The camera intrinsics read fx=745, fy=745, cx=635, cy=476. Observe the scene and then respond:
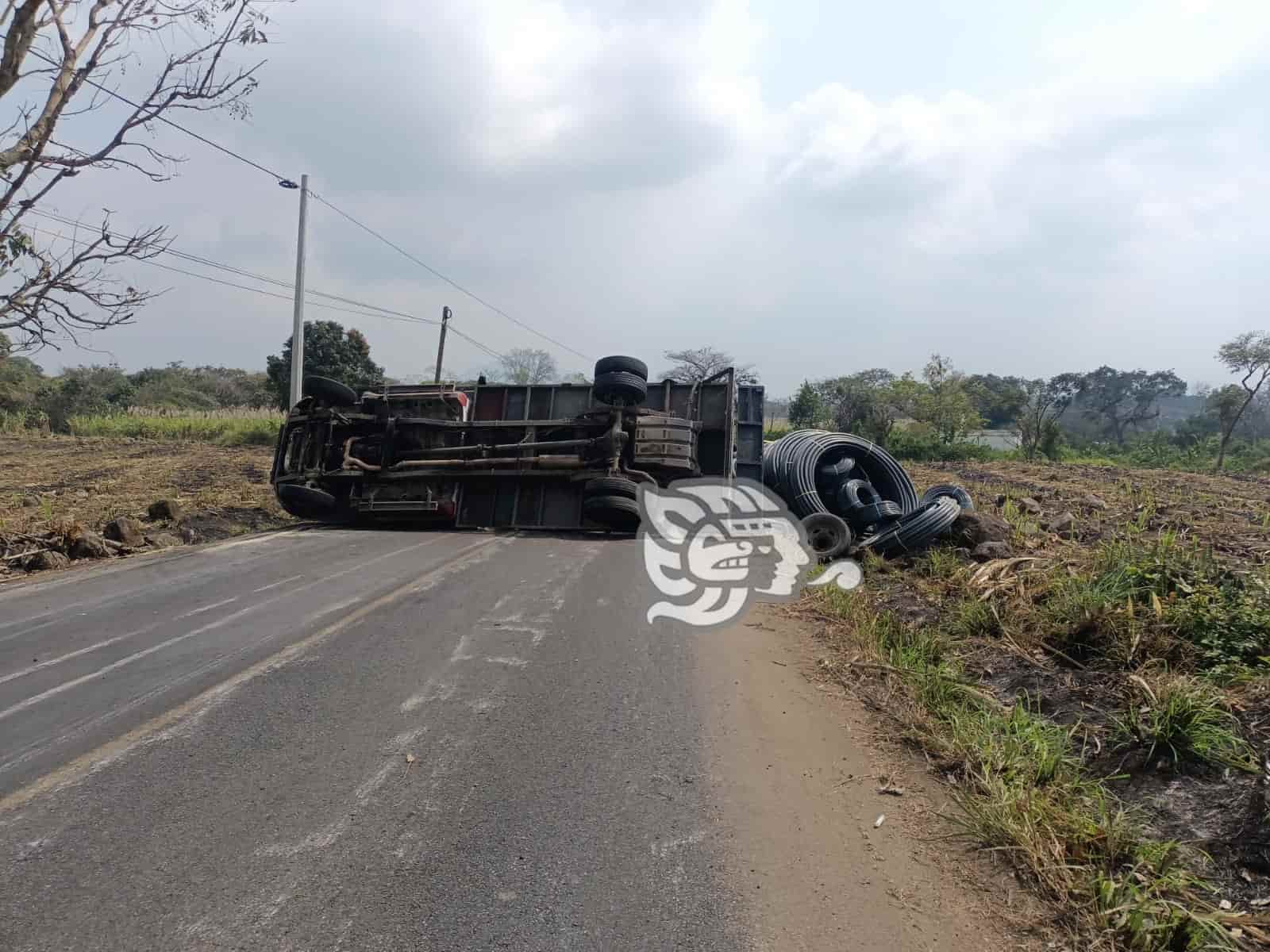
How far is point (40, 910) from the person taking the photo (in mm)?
2273

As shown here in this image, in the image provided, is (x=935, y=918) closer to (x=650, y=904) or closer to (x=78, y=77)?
(x=650, y=904)

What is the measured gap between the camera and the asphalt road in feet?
7.54

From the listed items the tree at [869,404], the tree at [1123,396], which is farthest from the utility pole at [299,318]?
the tree at [1123,396]

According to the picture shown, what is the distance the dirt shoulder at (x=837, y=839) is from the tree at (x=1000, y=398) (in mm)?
43415

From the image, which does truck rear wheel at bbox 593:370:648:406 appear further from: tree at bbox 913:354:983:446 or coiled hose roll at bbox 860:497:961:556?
tree at bbox 913:354:983:446

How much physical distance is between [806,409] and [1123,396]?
3443 centimetres

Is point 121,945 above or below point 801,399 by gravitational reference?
below

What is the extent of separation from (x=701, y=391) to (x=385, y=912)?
983 cm

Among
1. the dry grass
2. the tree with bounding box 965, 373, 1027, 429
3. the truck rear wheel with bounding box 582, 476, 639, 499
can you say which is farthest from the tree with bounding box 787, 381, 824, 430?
the truck rear wheel with bounding box 582, 476, 639, 499

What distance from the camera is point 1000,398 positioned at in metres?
49.6

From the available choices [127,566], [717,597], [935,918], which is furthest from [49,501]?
[935,918]

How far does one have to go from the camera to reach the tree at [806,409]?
4169 centimetres

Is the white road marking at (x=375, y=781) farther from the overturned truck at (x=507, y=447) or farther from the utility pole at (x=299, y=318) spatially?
the utility pole at (x=299, y=318)

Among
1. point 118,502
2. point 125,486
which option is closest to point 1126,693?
point 118,502
